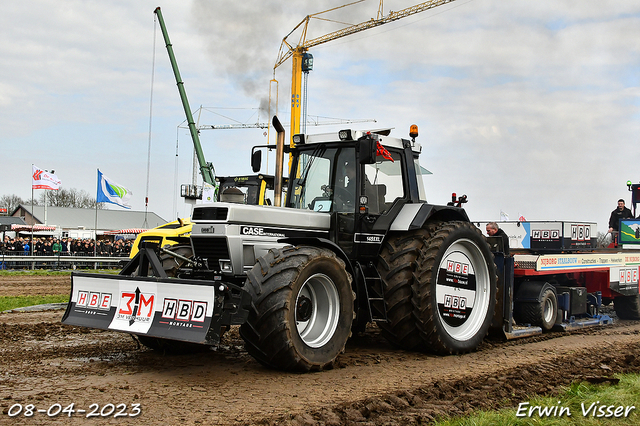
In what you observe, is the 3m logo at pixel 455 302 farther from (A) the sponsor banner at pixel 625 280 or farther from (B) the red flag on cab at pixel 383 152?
(A) the sponsor banner at pixel 625 280

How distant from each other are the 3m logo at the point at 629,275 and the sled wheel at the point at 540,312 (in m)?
2.72

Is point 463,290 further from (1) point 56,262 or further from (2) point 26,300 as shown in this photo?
Result: (1) point 56,262

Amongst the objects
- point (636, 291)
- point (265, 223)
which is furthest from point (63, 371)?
point (636, 291)

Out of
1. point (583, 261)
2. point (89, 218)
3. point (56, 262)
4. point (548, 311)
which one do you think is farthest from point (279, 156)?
point (89, 218)

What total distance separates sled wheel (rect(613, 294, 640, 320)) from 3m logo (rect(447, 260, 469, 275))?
607 cm

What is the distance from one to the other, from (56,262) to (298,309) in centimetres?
2410

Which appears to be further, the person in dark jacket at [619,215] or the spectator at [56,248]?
the spectator at [56,248]

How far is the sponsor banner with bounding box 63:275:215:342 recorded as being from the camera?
5789mm

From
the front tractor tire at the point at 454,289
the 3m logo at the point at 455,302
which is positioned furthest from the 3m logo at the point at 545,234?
the 3m logo at the point at 455,302

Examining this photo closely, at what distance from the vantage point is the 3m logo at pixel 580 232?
38.4 ft

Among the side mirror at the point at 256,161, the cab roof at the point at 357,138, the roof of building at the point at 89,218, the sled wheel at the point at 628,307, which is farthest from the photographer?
the roof of building at the point at 89,218

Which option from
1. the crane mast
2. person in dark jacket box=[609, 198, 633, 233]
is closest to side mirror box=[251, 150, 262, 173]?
person in dark jacket box=[609, 198, 633, 233]

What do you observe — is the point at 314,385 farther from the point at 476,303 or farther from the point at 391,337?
the point at 476,303

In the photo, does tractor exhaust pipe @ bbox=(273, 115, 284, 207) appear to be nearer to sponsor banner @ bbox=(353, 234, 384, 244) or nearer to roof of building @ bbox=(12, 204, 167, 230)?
sponsor banner @ bbox=(353, 234, 384, 244)
